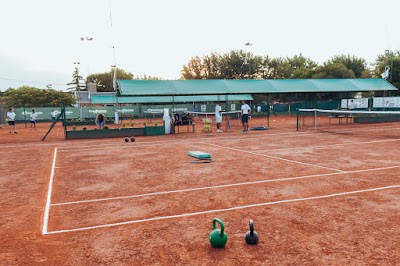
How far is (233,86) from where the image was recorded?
1209 inches

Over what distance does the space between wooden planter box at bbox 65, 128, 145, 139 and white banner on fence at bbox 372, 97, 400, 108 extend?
2587 centimetres

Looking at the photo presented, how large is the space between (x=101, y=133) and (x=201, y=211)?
718 inches

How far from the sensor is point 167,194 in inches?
297

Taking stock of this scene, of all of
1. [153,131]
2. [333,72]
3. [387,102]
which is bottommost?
[153,131]

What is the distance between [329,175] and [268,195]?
2711 mm

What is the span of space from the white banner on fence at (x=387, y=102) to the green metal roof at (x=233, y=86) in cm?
126

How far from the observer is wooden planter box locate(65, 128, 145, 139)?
22.6 metres

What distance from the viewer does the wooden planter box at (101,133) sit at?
22.6 metres

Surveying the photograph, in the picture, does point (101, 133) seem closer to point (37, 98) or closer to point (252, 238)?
point (252, 238)

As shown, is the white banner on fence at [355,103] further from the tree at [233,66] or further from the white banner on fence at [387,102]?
the tree at [233,66]

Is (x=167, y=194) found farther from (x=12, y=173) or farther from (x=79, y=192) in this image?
(x=12, y=173)

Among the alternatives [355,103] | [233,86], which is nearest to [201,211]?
[233,86]

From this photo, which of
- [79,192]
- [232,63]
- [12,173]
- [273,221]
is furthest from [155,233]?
[232,63]

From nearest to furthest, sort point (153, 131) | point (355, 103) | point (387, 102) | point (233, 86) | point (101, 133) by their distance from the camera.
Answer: point (101, 133) → point (153, 131) → point (233, 86) → point (387, 102) → point (355, 103)
